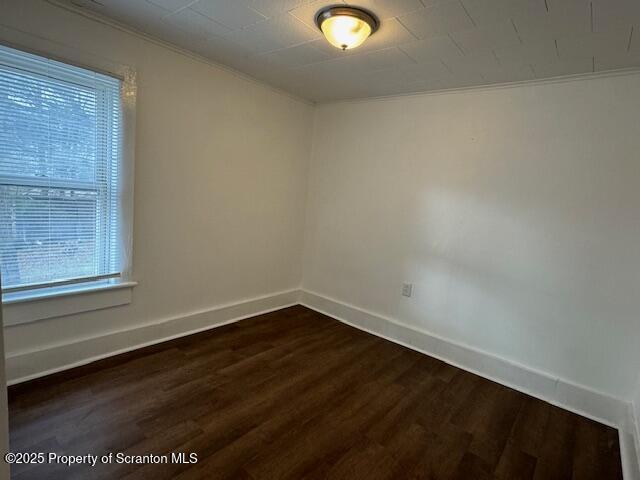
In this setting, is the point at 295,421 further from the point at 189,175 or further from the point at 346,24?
the point at 346,24

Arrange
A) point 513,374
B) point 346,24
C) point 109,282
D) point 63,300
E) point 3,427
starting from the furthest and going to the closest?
point 513,374 → point 109,282 → point 63,300 → point 346,24 → point 3,427

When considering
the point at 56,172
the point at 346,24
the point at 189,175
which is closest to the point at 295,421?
the point at 189,175

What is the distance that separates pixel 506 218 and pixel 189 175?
2.51 m

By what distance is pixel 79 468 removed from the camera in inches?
60.0

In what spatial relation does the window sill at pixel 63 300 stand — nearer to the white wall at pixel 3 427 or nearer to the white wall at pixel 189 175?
the white wall at pixel 189 175

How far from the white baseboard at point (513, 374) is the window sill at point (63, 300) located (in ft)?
6.78

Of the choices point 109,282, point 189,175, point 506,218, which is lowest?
point 109,282

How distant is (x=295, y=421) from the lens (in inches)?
77.1

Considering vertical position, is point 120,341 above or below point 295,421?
above

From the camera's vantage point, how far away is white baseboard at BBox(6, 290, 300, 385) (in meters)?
2.08

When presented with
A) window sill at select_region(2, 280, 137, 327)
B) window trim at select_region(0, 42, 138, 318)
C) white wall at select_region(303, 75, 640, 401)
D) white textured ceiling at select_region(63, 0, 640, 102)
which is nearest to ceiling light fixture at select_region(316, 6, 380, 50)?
white textured ceiling at select_region(63, 0, 640, 102)

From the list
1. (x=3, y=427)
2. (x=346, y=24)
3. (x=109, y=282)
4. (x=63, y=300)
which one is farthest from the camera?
(x=109, y=282)

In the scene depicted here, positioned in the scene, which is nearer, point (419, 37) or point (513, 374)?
point (419, 37)

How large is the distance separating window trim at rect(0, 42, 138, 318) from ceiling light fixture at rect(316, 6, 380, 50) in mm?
1368
